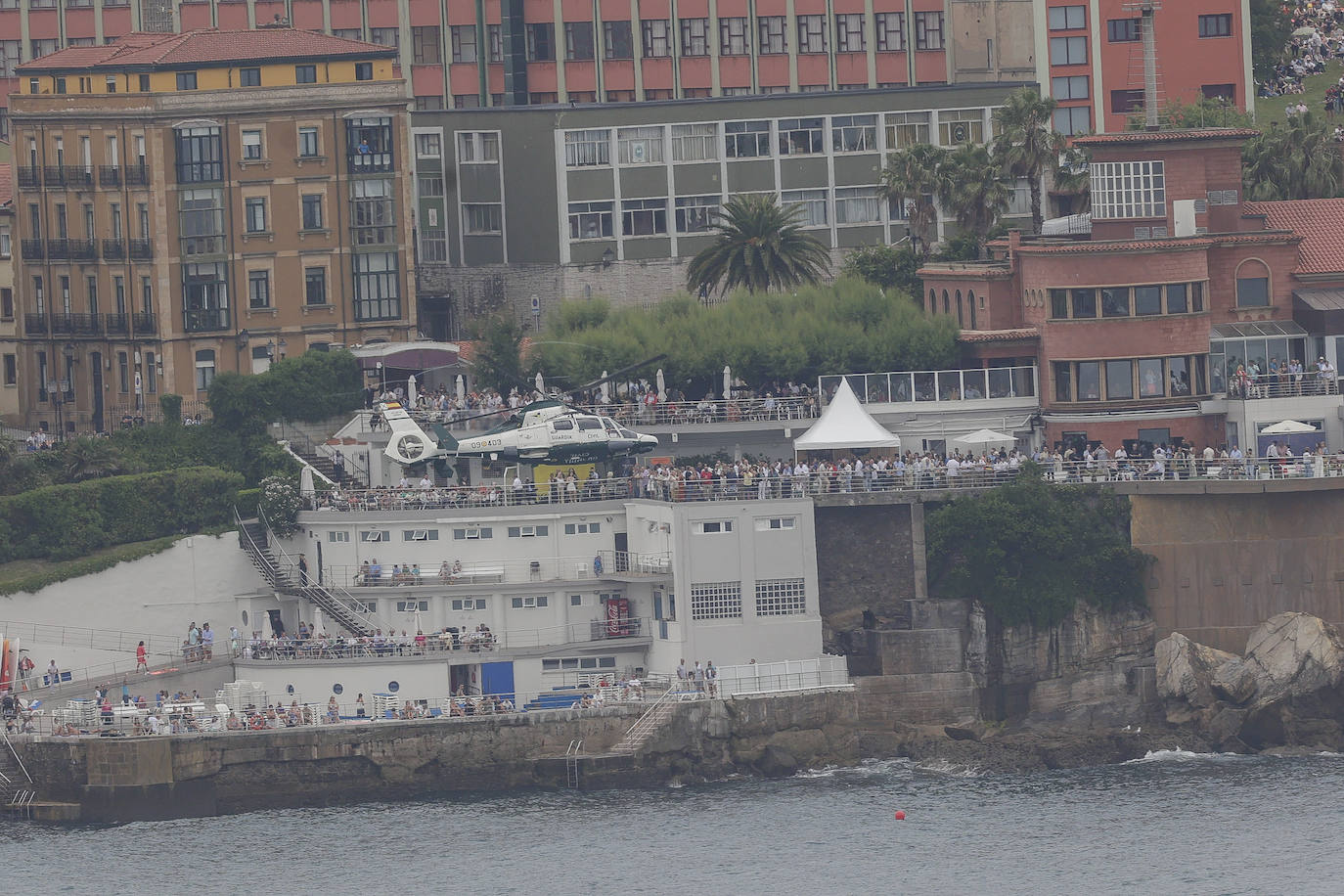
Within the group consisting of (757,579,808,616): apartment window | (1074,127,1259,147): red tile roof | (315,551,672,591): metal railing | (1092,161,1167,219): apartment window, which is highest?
(1074,127,1259,147): red tile roof

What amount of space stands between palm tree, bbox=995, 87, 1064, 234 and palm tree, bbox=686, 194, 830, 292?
8147 mm

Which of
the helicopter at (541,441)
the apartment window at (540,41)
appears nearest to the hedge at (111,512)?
the helicopter at (541,441)

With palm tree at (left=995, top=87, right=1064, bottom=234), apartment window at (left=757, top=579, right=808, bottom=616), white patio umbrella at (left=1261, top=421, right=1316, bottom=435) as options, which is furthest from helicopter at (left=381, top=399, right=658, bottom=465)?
white patio umbrella at (left=1261, top=421, right=1316, bottom=435)

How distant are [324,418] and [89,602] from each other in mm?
14315

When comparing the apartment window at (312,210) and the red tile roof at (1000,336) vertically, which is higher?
the apartment window at (312,210)

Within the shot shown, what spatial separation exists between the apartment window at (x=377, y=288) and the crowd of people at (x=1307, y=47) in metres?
60.3

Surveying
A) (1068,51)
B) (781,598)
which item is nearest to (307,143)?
(781,598)

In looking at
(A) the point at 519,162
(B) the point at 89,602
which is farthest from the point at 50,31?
(B) the point at 89,602

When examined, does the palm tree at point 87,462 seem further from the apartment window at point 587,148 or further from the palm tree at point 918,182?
the palm tree at point 918,182

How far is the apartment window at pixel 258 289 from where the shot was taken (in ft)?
437

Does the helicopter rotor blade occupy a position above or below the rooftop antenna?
below

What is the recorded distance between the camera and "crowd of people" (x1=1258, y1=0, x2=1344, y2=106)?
178 m

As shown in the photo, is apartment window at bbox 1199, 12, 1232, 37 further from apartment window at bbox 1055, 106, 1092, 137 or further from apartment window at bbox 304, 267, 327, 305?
apartment window at bbox 304, 267, 327, 305

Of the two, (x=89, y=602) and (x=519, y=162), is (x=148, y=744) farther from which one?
(x=519, y=162)
